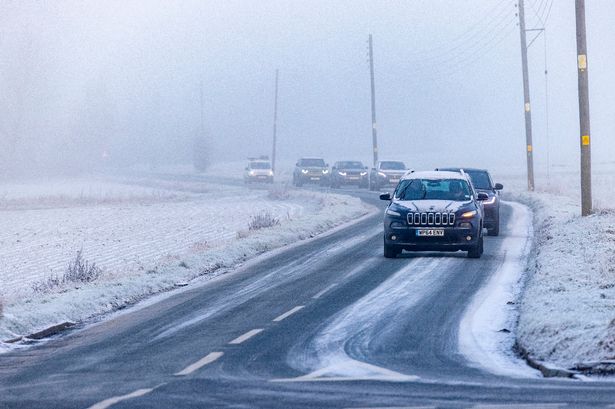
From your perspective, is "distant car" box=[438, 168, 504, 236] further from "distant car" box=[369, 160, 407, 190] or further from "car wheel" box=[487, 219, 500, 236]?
"distant car" box=[369, 160, 407, 190]

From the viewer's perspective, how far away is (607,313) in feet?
36.4

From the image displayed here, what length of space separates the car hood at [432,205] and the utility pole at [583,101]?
24.8ft

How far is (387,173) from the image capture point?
182 ft

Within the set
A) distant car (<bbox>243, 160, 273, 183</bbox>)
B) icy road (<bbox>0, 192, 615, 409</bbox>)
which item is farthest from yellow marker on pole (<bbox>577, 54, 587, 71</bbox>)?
distant car (<bbox>243, 160, 273, 183</bbox>)

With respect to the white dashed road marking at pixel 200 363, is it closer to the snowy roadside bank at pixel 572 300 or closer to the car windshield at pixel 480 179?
the snowy roadside bank at pixel 572 300

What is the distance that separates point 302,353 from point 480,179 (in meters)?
18.0

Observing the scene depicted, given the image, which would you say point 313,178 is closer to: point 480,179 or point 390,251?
point 480,179

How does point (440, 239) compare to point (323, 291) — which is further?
point (440, 239)

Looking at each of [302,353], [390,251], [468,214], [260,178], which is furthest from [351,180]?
[302,353]

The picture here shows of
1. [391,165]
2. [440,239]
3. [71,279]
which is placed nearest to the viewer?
[71,279]

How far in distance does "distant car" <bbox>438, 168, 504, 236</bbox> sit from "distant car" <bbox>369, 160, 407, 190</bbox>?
27.2 meters

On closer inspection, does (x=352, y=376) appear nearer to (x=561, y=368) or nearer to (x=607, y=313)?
(x=561, y=368)

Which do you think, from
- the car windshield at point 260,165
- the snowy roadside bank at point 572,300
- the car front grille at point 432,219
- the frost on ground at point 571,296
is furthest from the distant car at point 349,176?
the car front grille at point 432,219

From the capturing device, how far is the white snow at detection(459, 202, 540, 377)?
9727 millimetres
